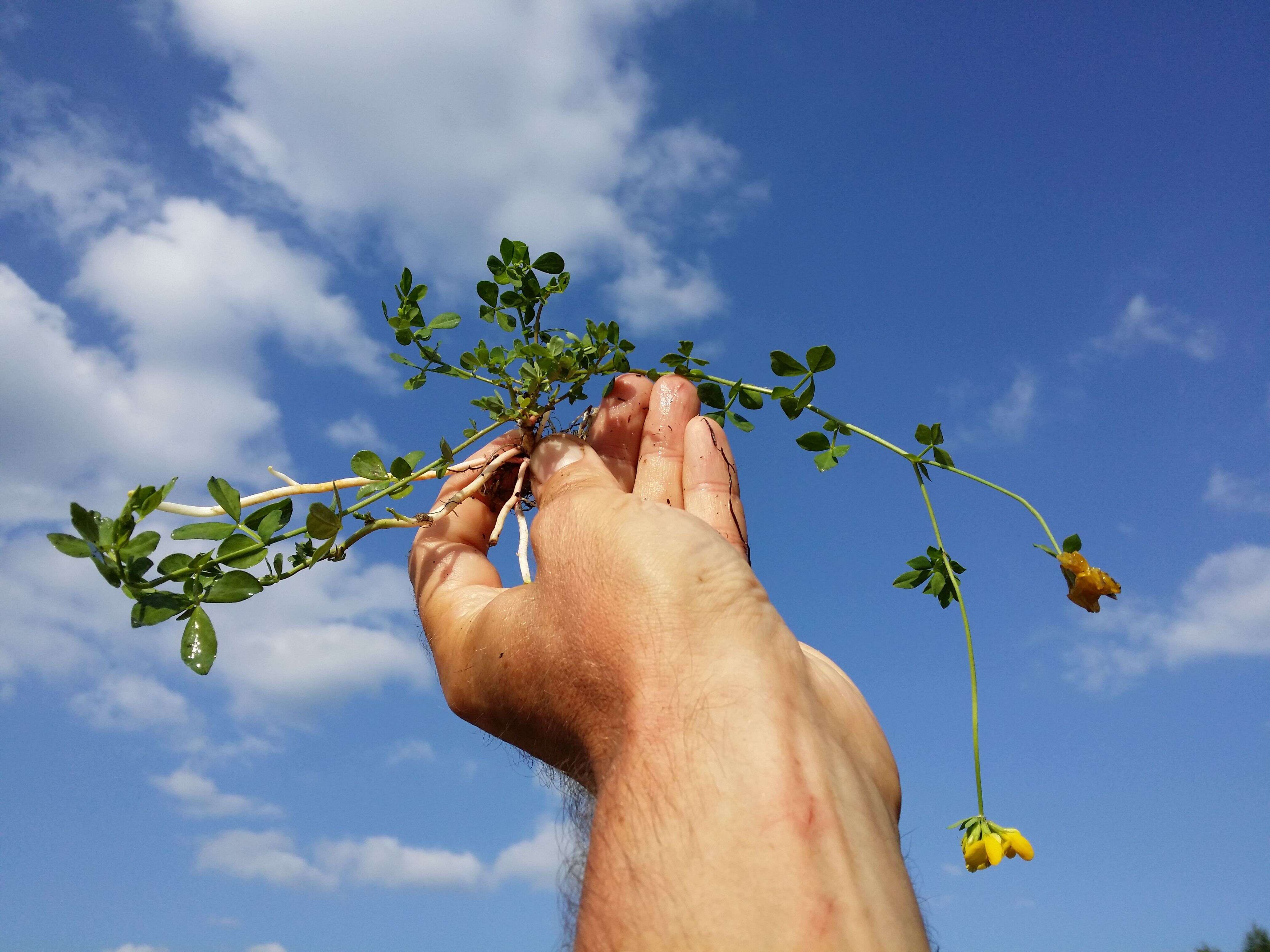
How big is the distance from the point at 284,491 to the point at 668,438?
1.17 metres

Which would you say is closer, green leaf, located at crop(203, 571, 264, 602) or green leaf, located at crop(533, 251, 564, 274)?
green leaf, located at crop(203, 571, 264, 602)

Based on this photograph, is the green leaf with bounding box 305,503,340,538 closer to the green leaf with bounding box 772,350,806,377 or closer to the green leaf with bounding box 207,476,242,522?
the green leaf with bounding box 207,476,242,522

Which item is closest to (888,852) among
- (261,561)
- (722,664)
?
(722,664)

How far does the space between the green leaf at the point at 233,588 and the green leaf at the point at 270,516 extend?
13cm

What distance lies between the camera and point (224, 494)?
1.83m

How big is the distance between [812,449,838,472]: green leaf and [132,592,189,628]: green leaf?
5.49 ft

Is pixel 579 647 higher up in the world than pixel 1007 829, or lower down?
higher up

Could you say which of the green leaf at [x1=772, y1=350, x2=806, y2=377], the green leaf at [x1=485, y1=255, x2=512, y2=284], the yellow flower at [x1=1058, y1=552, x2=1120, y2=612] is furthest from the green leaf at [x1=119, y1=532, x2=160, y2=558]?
the yellow flower at [x1=1058, y1=552, x2=1120, y2=612]

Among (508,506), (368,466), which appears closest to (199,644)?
(368,466)

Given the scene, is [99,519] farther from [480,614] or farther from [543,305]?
[543,305]

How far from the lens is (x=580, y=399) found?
2.72 m

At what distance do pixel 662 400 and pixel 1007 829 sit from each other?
1.53m

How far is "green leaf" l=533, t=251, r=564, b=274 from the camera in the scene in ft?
7.99

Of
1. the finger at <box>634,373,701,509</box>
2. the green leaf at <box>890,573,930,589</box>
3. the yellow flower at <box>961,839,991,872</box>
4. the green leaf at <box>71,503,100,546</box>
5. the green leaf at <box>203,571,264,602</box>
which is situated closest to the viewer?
the green leaf at <box>71,503,100,546</box>
